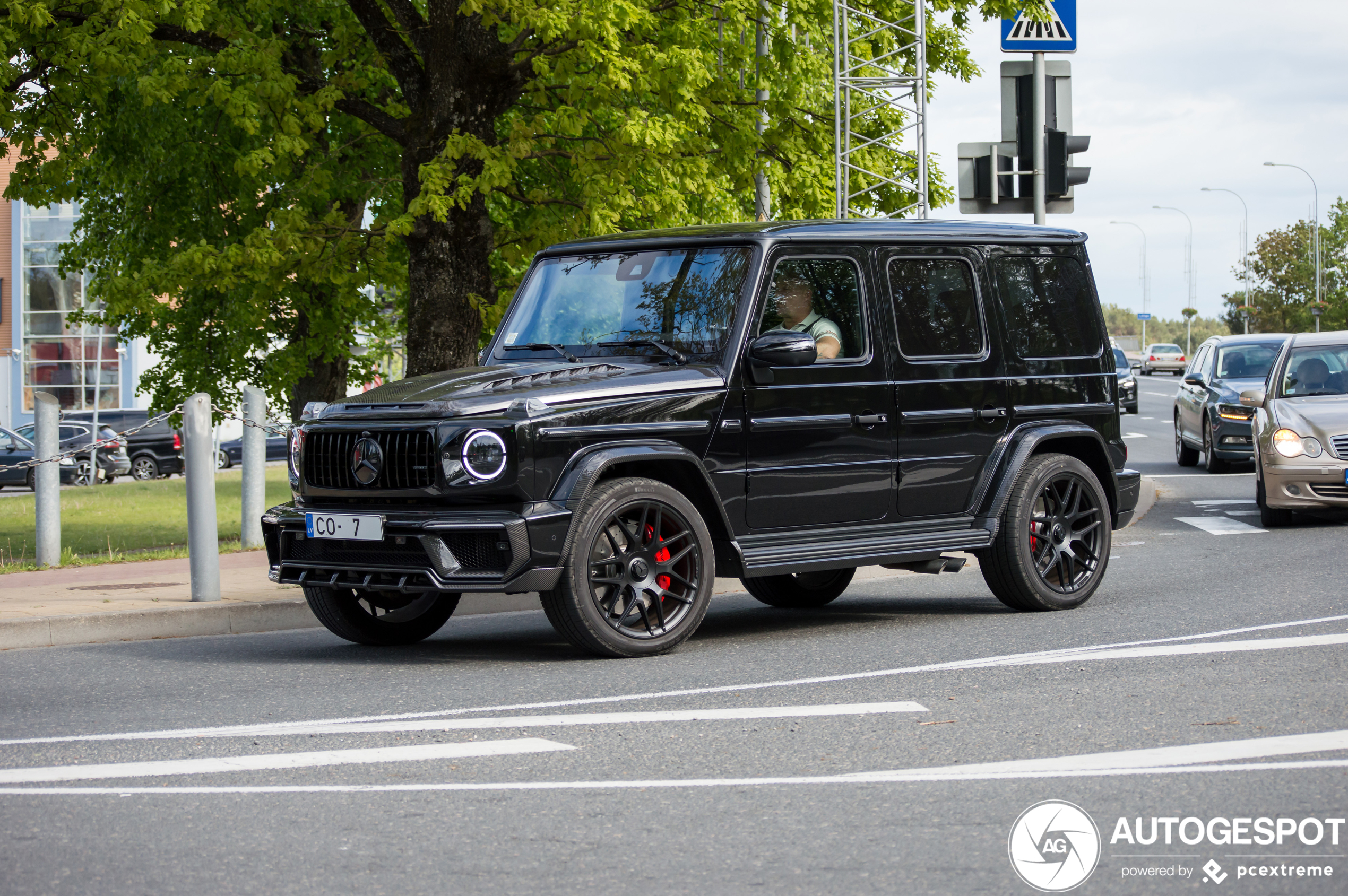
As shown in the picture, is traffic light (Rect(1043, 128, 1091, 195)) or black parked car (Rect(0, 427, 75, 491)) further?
black parked car (Rect(0, 427, 75, 491))

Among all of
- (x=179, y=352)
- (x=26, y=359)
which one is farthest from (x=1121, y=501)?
(x=26, y=359)

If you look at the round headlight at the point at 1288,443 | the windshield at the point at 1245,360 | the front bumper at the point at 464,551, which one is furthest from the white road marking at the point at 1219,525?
the front bumper at the point at 464,551

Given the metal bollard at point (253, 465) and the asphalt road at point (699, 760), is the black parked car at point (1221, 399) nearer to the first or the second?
the metal bollard at point (253, 465)

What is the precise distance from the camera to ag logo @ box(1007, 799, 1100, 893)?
4125 mm

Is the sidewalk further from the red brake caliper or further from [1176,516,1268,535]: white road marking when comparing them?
[1176,516,1268,535]: white road marking

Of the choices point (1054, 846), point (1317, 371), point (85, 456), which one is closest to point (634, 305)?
point (1054, 846)

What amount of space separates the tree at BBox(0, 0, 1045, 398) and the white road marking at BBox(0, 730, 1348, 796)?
9779 mm

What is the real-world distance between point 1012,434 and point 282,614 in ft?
14.1

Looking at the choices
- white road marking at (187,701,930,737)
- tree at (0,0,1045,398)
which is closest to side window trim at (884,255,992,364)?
white road marking at (187,701,930,737)

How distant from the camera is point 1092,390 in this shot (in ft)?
31.8

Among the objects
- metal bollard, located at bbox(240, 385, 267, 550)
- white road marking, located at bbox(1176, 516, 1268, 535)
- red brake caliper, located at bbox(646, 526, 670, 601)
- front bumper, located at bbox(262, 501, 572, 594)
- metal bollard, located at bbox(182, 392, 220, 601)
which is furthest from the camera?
white road marking, located at bbox(1176, 516, 1268, 535)

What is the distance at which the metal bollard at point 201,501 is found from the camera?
9898mm

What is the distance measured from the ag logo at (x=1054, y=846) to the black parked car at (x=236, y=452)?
3936 cm

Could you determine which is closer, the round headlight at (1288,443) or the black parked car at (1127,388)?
the round headlight at (1288,443)
